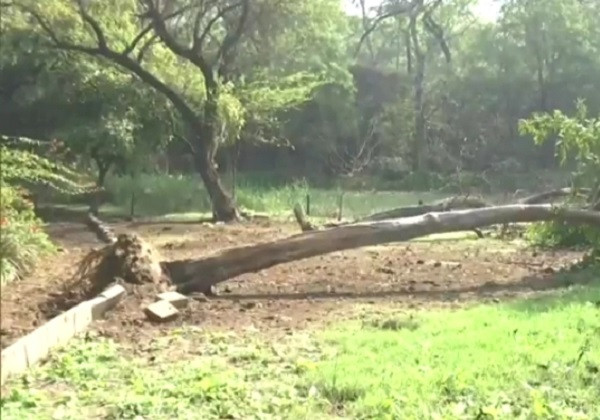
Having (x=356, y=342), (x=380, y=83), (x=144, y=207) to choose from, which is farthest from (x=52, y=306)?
(x=380, y=83)

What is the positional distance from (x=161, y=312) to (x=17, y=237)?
2019 mm

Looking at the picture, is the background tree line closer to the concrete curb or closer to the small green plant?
the small green plant

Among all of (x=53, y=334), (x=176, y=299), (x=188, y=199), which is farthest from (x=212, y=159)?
(x=53, y=334)

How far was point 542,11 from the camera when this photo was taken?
34.8 metres

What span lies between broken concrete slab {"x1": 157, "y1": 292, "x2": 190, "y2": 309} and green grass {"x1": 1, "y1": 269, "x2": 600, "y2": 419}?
1.04 metres

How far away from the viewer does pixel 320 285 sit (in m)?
10.3

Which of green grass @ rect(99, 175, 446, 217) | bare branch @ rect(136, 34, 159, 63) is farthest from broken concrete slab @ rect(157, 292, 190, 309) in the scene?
green grass @ rect(99, 175, 446, 217)

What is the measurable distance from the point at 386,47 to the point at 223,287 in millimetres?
42407

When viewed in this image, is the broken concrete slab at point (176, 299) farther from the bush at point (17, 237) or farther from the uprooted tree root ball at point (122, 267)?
the bush at point (17, 237)

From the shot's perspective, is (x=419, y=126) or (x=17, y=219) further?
(x=419, y=126)

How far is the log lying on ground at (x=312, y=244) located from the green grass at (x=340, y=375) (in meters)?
2.31

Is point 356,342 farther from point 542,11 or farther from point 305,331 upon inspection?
point 542,11

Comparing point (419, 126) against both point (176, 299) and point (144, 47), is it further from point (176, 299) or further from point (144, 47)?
point (176, 299)

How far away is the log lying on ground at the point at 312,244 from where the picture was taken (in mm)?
9758
